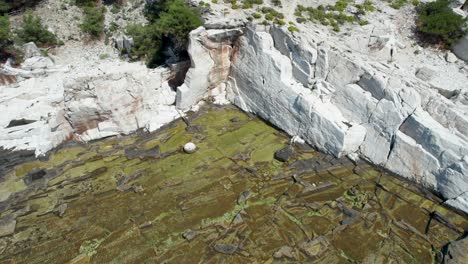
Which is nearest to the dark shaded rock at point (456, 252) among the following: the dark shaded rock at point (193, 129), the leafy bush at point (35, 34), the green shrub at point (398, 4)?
the dark shaded rock at point (193, 129)

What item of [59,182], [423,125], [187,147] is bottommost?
[59,182]

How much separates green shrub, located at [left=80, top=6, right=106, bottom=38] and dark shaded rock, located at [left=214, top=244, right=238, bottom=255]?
19460 millimetres

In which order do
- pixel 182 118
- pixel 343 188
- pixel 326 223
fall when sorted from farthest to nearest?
1. pixel 182 118
2. pixel 343 188
3. pixel 326 223

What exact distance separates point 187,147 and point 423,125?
11911mm

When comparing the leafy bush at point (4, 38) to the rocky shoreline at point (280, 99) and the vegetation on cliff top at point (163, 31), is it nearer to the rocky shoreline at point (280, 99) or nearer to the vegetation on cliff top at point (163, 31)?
the rocky shoreline at point (280, 99)

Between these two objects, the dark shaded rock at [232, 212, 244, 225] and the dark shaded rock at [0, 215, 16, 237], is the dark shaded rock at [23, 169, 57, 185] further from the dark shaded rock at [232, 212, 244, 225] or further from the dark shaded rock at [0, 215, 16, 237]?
the dark shaded rock at [232, 212, 244, 225]

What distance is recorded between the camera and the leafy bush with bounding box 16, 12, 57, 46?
24.8m

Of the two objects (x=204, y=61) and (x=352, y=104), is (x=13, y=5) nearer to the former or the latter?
(x=204, y=61)

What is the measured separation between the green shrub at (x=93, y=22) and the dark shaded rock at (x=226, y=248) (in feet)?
63.8

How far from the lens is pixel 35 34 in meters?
25.0

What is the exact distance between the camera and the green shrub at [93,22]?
2580cm

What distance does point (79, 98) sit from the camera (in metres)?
20.1

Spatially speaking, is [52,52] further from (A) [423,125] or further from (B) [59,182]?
(A) [423,125]

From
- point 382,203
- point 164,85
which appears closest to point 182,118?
point 164,85
